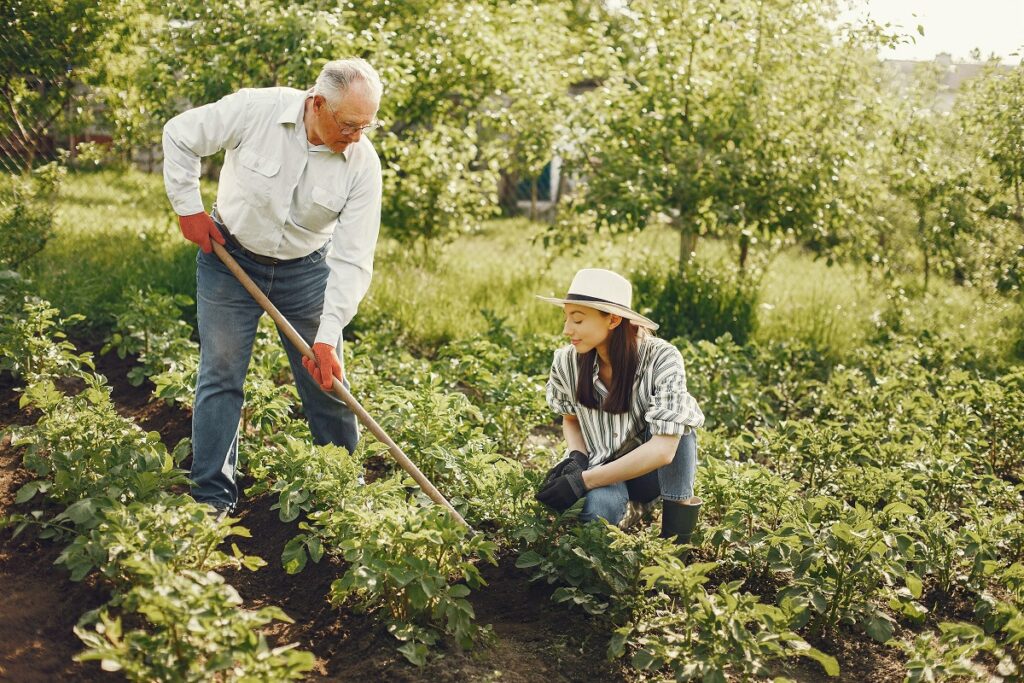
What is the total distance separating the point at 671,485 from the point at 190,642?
182cm

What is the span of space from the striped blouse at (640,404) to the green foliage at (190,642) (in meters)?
1.56

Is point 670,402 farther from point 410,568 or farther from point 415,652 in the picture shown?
point 415,652

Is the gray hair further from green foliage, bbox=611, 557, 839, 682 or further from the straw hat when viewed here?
green foliage, bbox=611, 557, 839, 682

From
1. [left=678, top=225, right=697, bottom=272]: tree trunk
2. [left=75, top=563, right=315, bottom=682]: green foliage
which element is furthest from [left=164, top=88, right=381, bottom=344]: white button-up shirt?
[left=678, top=225, right=697, bottom=272]: tree trunk

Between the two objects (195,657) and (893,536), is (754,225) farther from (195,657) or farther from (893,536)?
(195,657)

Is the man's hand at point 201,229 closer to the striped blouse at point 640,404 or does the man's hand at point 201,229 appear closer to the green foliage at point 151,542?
the green foliage at point 151,542

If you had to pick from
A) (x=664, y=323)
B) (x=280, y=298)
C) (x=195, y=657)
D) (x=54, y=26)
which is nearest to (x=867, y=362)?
(x=664, y=323)

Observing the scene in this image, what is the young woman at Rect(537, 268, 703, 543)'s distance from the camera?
11.6 ft

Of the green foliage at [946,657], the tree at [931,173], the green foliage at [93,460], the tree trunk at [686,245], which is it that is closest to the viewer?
the green foliage at [946,657]

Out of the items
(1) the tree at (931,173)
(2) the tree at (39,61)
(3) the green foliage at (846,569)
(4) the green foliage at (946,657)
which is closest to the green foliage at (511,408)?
(3) the green foliage at (846,569)

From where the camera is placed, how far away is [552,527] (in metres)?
3.50

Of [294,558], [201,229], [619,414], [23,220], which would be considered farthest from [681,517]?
[23,220]

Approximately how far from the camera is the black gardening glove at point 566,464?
364cm

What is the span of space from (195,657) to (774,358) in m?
4.54
